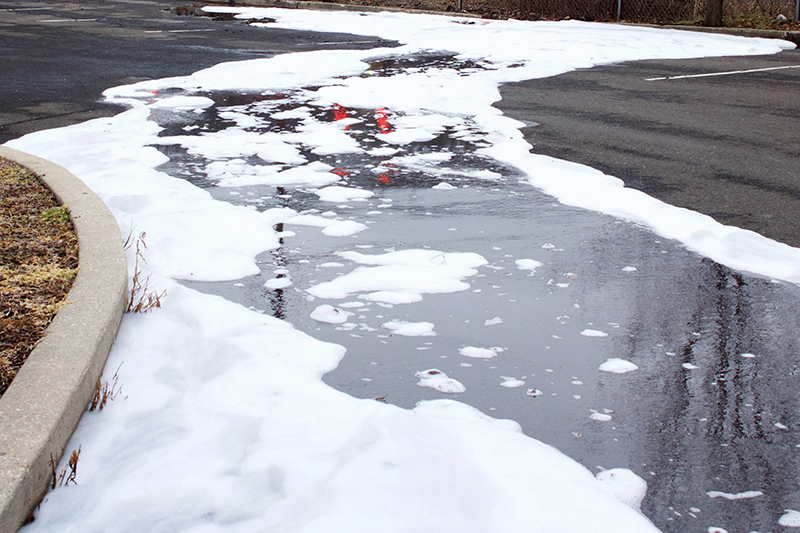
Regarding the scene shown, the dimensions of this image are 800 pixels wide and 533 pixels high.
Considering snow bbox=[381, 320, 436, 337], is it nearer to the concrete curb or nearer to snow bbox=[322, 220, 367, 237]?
snow bbox=[322, 220, 367, 237]

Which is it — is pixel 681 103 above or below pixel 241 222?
above

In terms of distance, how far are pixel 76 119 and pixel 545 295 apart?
577cm

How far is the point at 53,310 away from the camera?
2941mm

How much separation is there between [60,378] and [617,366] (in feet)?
7.04

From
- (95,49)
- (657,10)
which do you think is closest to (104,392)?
(95,49)

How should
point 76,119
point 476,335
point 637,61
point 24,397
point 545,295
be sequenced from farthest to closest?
1. point 637,61
2. point 76,119
3. point 545,295
4. point 476,335
5. point 24,397

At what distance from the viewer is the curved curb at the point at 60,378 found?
207cm

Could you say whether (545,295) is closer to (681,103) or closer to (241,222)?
(241,222)

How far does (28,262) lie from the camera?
11.3 feet

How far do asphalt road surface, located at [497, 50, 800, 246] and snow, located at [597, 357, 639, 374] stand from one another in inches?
75.3

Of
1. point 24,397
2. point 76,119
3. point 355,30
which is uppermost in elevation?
point 355,30

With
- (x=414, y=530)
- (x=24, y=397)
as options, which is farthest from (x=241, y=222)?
(x=414, y=530)

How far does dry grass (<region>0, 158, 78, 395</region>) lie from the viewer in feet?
9.05

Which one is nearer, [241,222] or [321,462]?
[321,462]
